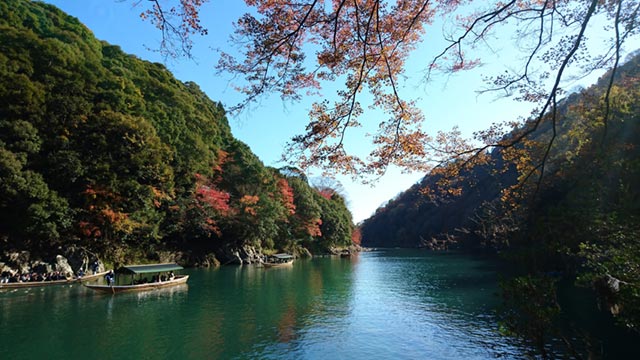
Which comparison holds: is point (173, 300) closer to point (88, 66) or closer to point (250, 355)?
point (250, 355)

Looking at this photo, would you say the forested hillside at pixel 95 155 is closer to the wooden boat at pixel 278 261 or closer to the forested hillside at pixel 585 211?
the wooden boat at pixel 278 261

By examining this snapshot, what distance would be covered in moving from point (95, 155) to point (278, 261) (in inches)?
826

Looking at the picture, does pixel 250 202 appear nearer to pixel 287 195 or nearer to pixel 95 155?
pixel 287 195

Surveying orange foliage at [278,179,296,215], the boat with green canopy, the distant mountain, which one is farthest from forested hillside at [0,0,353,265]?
the distant mountain

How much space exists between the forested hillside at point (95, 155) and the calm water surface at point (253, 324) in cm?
453

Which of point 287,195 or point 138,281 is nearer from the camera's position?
point 138,281

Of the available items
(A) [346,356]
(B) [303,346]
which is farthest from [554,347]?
(B) [303,346]

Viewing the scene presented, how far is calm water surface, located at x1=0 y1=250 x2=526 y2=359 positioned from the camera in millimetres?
10484

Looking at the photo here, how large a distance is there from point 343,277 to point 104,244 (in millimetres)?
→ 16576

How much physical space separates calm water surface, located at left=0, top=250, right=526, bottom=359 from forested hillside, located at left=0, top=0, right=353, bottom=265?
4.53 metres

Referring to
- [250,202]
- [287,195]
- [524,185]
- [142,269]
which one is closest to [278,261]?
[250,202]

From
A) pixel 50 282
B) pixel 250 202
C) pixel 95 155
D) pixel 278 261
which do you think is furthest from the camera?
pixel 278 261

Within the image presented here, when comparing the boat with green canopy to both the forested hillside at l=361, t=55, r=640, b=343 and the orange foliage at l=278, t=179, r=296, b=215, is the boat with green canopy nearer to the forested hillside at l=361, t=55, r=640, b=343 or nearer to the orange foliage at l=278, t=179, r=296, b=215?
the forested hillside at l=361, t=55, r=640, b=343

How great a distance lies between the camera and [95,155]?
21.6 m
